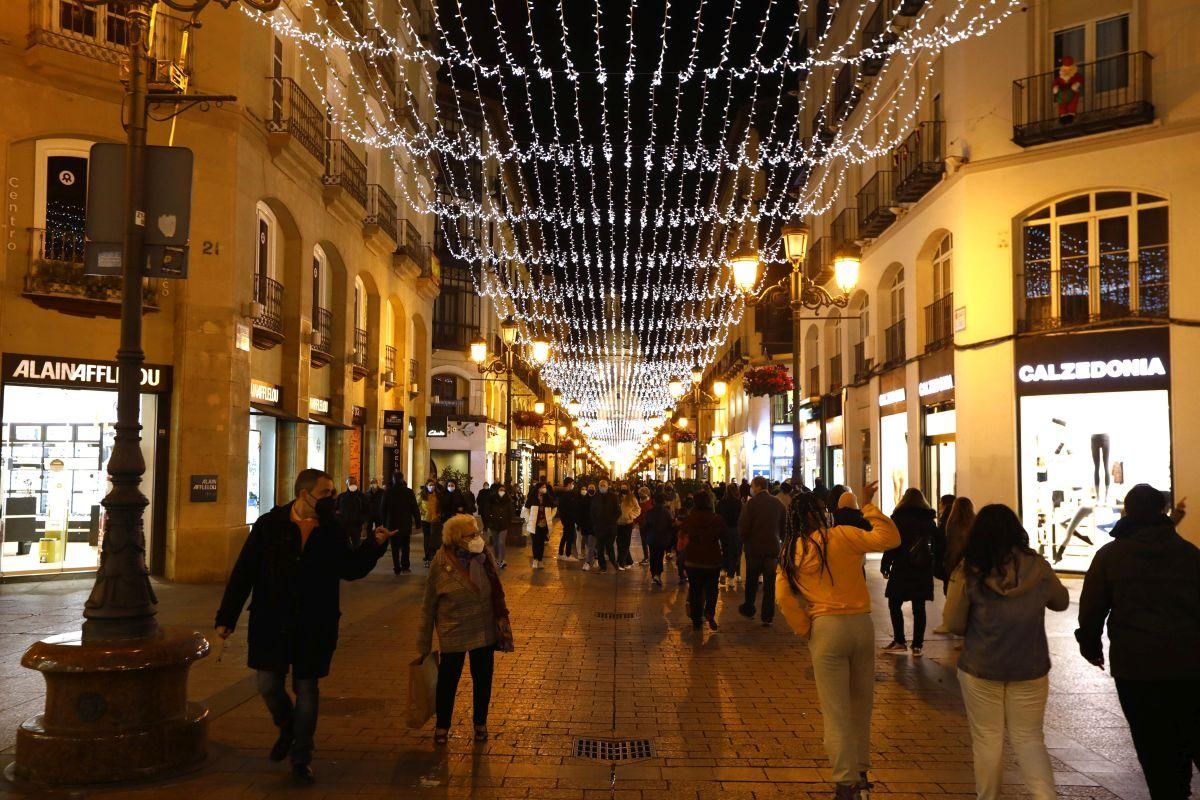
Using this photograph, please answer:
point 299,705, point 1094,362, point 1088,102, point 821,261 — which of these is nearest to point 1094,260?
point 1094,362

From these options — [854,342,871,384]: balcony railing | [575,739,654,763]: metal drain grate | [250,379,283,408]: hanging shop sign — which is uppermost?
[854,342,871,384]: balcony railing

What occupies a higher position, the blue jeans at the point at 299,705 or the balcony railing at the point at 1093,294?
the balcony railing at the point at 1093,294

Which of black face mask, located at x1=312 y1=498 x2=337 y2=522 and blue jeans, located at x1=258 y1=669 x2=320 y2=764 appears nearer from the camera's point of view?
blue jeans, located at x1=258 y1=669 x2=320 y2=764

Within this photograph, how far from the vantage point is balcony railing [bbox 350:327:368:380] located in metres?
25.7

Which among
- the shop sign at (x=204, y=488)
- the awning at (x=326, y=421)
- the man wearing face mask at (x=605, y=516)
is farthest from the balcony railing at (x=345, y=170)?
the man wearing face mask at (x=605, y=516)

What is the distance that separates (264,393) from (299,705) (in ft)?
44.8

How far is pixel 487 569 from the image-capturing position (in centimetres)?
739

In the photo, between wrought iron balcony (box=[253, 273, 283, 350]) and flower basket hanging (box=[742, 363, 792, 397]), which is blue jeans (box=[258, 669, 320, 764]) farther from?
flower basket hanging (box=[742, 363, 792, 397])

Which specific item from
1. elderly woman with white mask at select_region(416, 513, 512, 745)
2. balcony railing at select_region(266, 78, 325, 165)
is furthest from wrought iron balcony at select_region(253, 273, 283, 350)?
elderly woman with white mask at select_region(416, 513, 512, 745)

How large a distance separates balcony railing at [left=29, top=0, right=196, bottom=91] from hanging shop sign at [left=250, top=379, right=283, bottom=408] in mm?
5434

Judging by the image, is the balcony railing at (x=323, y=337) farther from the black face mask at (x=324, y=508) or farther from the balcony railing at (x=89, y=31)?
the black face mask at (x=324, y=508)

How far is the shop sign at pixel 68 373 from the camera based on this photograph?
49.7 feet

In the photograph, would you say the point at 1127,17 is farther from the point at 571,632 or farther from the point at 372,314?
the point at 372,314

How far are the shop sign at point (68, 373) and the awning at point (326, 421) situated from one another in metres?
5.32
